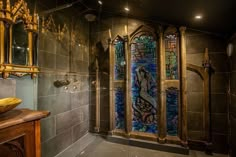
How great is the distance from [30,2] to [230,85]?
2.46m

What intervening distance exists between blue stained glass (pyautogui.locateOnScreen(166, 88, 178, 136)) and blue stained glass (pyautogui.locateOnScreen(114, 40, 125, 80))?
0.74 meters

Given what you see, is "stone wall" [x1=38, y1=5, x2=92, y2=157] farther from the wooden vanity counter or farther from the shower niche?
the wooden vanity counter

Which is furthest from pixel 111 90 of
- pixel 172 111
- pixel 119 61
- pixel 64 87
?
pixel 172 111

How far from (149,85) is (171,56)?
0.52m

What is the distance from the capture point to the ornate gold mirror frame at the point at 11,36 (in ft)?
3.65

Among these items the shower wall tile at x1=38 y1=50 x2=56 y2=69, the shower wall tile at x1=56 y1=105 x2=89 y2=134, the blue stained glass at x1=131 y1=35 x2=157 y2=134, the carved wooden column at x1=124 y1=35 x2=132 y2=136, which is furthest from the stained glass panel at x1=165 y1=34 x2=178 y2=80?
the shower wall tile at x1=38 y1=50 x2=56 y2=69

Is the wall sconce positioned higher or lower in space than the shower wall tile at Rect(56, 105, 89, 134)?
higher

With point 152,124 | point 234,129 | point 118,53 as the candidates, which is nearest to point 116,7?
point 118,53

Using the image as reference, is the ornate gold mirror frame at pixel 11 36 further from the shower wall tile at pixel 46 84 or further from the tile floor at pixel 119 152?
the tile floor at pixel 119 152

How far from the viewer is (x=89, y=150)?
1.97 metres

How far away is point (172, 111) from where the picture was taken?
2006mm

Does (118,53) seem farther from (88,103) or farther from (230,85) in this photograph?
(230,85)

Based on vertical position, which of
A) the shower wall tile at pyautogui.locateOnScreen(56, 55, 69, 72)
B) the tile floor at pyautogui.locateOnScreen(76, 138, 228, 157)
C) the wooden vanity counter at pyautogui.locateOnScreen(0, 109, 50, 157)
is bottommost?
the tile floor at pyautogui.locateOnScreen(76, 138, 228, 157)

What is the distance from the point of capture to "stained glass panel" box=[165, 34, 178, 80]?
1.99 metres
